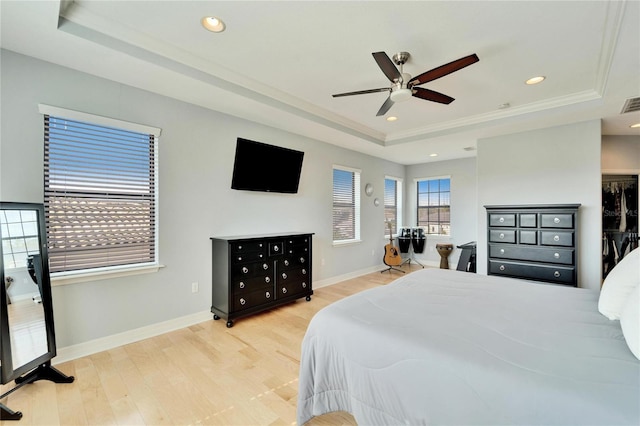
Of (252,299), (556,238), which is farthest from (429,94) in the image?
(252,299)

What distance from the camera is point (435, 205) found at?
22.3 ft

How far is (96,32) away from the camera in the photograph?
7.00 ft

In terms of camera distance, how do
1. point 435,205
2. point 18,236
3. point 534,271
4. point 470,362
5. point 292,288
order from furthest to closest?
point 435,205, point 292,288, point 534,271, point 18,236, point 470,362

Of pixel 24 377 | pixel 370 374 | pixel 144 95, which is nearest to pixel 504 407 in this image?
pixel 370 374

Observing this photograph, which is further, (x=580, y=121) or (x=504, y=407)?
(x=580, y=121)

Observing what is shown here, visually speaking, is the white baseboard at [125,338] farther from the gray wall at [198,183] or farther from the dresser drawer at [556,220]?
the dresser drawer at [556,220]

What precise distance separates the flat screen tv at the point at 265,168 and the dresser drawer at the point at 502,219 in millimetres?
2906

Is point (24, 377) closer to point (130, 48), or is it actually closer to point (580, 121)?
point (130, 48)

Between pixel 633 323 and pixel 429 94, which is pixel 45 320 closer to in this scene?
pixel 633 323

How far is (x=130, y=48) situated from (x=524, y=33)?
321cm

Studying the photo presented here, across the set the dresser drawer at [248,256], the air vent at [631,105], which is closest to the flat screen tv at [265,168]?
the dresser drawer at [248,256]

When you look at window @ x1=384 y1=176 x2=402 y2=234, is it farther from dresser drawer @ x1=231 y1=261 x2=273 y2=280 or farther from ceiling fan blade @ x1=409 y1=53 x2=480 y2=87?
ceiling fan blade @ x1=409 y1=53 x2=480 y2=87

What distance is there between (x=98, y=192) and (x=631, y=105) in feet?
19.1

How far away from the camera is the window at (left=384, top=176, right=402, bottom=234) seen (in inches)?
262
